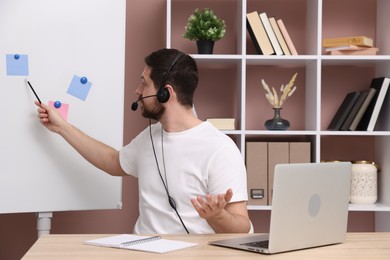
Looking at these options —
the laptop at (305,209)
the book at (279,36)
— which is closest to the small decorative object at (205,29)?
the book at (279,36)

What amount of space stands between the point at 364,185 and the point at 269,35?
913 mm

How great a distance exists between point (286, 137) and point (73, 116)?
1.25 meters

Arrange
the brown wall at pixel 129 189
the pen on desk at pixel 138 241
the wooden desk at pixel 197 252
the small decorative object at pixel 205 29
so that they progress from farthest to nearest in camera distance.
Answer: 1. the brown wall at pixel 129 189
2. the small decorative object at pixel 205 29
3. the pen on desk at pixel 138 241
4. the wooden desk at pixel 197 252

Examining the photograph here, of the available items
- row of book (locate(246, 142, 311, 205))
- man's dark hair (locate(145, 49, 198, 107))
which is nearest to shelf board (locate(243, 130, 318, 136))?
row of book (locate(246, 142, 311, 205))

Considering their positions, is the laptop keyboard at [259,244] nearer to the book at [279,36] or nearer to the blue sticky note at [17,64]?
the blue sticky note at [17,64]

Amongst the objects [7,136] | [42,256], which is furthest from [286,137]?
[42,256]

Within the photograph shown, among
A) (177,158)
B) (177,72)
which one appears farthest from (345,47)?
(177,158)

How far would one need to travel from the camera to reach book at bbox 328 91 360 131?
3457mm

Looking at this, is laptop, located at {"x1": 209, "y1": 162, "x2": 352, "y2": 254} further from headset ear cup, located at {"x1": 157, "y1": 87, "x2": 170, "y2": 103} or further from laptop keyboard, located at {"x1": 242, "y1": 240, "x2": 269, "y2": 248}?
headset ear cup, located at {"x1": 157, "y1": 87, "x2": 170, "y2": 103}

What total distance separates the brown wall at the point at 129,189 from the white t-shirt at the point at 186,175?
1029 millimetres

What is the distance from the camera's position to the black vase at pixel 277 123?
3.43 m

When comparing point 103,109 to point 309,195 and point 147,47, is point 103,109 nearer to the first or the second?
point 147,47

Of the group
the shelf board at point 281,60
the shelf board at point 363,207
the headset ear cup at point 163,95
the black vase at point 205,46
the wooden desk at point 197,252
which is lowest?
the shelf board at point 363,207

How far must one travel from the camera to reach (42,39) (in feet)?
9.69
